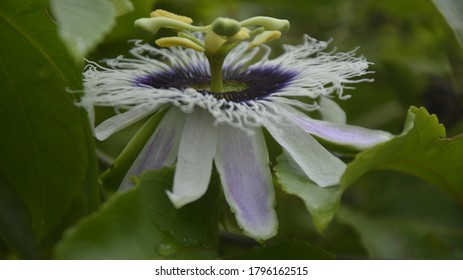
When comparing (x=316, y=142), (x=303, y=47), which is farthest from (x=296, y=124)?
(x=303, y=47)

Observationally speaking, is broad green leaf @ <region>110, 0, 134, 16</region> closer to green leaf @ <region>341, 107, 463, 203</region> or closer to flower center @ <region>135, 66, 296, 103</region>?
flower center @ <region>135, 66, 296, 103</region>

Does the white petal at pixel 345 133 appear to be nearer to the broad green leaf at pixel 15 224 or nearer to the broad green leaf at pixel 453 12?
the broad green leaf at pixel 453 12

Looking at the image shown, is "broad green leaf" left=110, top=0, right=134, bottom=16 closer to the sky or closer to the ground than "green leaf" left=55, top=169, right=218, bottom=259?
closer to the sky

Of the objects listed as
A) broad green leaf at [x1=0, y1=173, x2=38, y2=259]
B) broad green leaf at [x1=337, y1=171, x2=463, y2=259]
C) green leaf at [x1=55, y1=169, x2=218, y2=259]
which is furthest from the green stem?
broad green leaf at [x1=337, y1=171, x2=463, y2=259]

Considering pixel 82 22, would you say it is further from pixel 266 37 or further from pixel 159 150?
pixel 266 37

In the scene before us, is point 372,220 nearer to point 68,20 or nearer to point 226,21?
point 226,21

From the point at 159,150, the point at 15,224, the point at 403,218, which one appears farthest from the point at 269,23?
the point at 403,218
